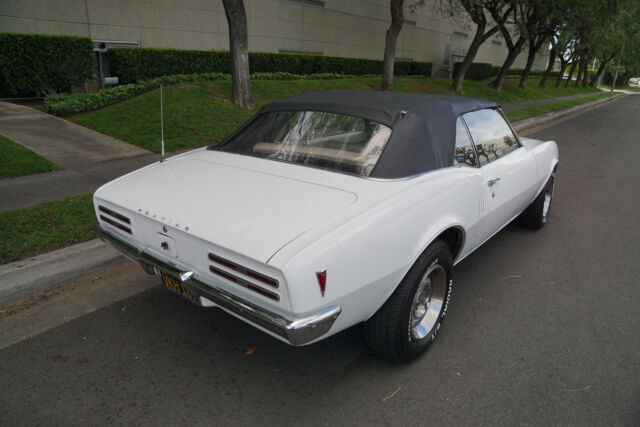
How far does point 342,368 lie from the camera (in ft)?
8.71

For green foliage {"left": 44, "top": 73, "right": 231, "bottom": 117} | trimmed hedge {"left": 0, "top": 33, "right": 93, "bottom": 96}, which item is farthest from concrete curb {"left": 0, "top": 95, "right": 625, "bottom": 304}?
trimmed hedge {"left": 0, "top": 33, "right": 93, "bottom": 96}

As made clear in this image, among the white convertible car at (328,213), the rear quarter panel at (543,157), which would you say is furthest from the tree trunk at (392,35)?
the white convertible car at (328,213)

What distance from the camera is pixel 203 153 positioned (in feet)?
11.6

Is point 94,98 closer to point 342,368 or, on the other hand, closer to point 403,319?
point 342,368

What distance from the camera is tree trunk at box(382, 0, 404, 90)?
1479 centimetres

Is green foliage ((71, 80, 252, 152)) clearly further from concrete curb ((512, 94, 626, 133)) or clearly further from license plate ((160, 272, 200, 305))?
concrete curb ((512, 94, 626, 133))

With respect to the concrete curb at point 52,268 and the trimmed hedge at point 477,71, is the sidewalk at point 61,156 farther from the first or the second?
the trimmed hedge at point 477,71

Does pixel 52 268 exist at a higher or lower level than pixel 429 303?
lower

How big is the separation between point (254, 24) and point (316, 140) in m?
16.9

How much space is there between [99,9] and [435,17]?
2304cm

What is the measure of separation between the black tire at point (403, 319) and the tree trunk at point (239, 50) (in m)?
8.37

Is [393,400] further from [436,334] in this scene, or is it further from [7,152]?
[7,152]

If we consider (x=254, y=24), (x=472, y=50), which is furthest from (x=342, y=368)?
(x=472, y=50)

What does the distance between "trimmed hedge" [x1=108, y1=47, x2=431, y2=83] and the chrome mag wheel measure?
42.6 ft
